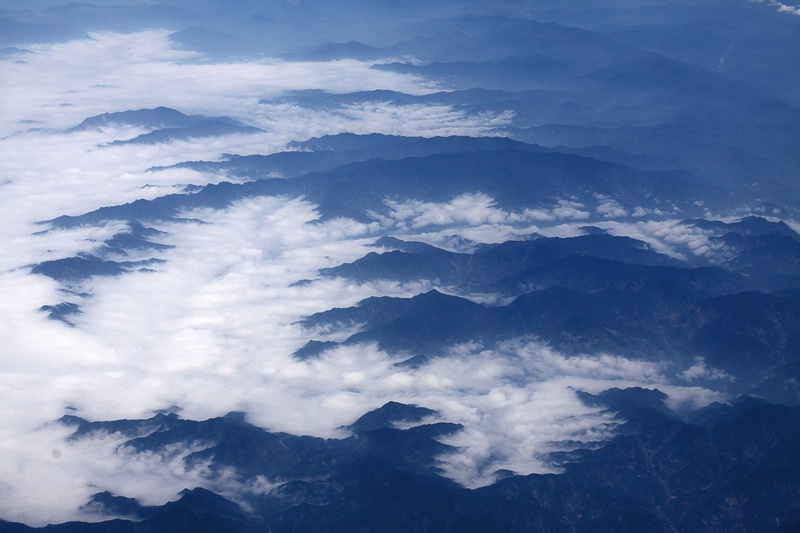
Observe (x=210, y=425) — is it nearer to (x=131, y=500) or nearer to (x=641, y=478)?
(x=131, y=500)

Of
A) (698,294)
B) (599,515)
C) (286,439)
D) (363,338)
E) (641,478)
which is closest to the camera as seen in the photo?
(599,515)

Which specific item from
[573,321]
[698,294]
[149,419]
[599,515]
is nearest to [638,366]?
[573,321]

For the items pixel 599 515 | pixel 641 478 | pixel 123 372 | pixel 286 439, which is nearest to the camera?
pixel 599 515

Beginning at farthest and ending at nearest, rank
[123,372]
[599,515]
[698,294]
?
1. [698,294]
2. [123,372]
3. [599,515]

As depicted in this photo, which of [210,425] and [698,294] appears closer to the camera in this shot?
[210,425]

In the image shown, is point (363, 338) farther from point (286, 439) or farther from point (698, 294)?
point (698, 294)

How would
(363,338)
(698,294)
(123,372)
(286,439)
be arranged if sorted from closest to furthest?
1. (286,439)
2. (123,372)
3. (363,338)
4. (698,294)

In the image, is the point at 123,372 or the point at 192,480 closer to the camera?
the point at 192,480

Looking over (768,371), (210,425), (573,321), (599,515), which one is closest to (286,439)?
(210,425)
